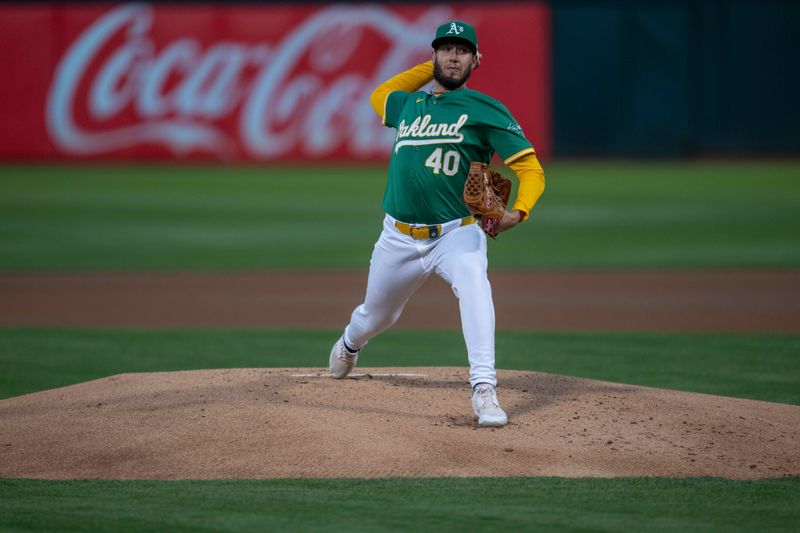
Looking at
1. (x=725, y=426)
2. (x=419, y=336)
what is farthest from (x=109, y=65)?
(x=725, y=426)

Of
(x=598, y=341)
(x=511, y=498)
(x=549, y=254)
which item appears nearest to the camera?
(x=511, y=498)

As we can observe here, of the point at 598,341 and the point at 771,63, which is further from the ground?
the point at 771,63

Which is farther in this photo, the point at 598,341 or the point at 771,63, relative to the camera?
the point at 771,63

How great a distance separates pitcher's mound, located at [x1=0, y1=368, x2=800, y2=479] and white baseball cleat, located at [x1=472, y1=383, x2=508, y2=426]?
5cm

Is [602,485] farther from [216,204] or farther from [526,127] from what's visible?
[526,127]

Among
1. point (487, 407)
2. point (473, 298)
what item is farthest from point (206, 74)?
point (487, 407)

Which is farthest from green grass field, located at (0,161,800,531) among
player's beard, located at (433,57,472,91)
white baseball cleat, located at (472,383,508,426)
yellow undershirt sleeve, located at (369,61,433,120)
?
yellow undershirt sleeve, located at (369,61,433,120)

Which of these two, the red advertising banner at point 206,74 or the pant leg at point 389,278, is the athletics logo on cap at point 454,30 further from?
the red advertising banner at point 206,74

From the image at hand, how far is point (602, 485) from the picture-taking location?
502 centimetres

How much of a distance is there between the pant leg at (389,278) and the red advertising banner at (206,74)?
18.1 meters

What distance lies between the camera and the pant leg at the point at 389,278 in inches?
238

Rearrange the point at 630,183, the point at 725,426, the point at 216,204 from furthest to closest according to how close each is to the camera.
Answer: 1. the point at 630,183
2. the point at 216,204
3. the point at 725,426

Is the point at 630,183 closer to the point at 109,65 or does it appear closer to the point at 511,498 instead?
the point at 109,65

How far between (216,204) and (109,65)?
238 inches
